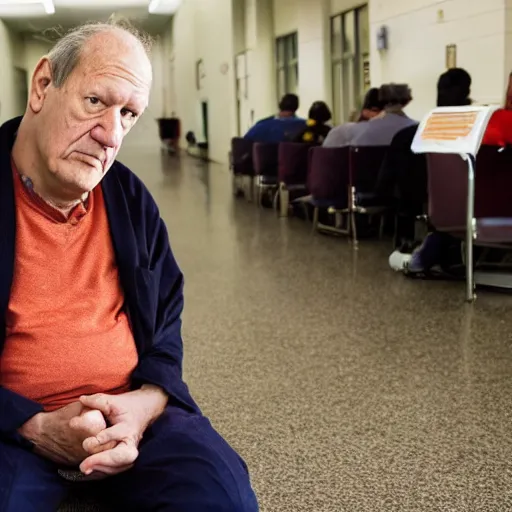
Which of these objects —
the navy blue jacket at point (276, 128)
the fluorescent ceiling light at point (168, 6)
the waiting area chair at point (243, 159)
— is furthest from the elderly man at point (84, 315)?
the fluorescent ceiling light at point (168, 6)

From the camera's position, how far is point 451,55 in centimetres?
846

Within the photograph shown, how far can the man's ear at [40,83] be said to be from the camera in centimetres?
155

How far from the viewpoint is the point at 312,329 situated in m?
4.11

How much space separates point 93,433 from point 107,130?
52cm

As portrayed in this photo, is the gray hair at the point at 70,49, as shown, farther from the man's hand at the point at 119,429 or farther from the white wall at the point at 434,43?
the white wall at the point at 434,43

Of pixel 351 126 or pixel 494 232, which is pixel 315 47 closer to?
pixel 351 126

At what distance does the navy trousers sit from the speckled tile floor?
2.55 ft

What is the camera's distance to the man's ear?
61.2 inches

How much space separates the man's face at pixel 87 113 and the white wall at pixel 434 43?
6.52 meters

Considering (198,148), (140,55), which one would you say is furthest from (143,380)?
(198,148)

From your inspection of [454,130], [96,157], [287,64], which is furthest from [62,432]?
[287,64]

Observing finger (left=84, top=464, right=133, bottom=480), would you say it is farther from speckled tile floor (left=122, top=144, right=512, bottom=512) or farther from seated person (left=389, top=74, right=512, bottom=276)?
seated person (left=389, top=74, right=512, bottom=276)

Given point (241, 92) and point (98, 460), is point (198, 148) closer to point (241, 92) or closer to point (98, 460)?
point (241, 92)

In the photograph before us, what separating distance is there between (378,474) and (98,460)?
3.91 ft
